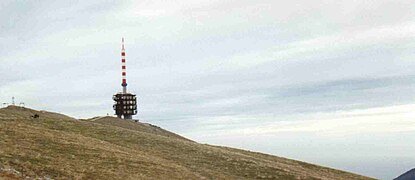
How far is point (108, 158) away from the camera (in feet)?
156

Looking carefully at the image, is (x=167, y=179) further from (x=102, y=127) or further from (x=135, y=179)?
(x=102, y=127)

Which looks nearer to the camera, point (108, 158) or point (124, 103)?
point (108, 158)

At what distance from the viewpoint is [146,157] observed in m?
53.0

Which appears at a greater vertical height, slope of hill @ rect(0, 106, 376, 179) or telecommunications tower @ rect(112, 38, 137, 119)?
telecommunications tower @ rect(112, 38, 137, 119)

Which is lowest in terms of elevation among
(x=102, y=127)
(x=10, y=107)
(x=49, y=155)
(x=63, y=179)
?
(x=63, y=179)

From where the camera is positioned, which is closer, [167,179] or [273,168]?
[167,179]

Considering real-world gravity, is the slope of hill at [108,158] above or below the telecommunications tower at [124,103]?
below

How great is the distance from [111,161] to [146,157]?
23.7 feet

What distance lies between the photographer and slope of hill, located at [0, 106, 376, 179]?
125 feet

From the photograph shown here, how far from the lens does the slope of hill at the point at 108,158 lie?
125 ft

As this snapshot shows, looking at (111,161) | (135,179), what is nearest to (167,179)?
(135,179)

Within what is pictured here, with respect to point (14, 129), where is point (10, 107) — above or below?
above

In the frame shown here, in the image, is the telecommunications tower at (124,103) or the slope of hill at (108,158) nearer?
the slope of hill at (108,158)

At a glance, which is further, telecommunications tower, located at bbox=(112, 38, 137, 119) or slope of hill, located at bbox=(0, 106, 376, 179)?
telecommunications tower, located at bbox=(112, 38, 137, 119)
